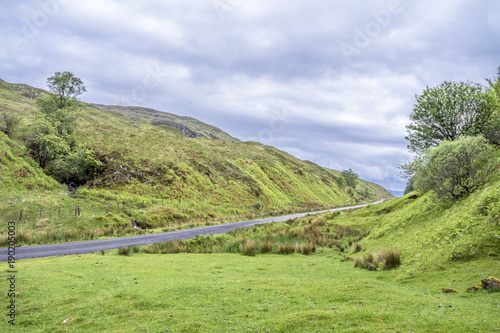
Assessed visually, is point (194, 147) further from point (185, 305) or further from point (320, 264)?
point (185, 305)

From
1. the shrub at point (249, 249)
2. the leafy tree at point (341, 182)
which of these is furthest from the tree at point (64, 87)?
the leafy tree at point (341, 182)

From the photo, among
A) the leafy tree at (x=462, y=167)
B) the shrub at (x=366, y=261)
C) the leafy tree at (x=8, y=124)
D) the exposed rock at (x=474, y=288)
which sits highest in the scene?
the leafy tree at (x=8, y=124)

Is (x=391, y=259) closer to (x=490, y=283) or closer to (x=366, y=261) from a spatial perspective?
(x=366, y=261)

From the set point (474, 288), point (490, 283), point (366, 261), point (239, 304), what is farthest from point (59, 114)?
point (490, 283)

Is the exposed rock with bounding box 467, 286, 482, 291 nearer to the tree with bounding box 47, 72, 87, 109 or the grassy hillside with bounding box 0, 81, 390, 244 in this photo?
the grassy hillside with bounding box 0, 81, 390, 244

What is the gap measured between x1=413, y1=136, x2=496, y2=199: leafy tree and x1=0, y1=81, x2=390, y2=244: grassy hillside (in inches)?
1168

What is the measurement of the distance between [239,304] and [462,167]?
53.0ft

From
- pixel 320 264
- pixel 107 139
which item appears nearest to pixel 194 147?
pixel 107 139

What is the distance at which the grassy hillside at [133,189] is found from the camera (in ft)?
96.2

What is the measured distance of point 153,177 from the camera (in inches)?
2148

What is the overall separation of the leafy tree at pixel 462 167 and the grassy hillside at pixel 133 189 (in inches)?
1168

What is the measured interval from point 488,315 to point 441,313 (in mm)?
843

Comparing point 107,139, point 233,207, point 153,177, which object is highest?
point 107,139

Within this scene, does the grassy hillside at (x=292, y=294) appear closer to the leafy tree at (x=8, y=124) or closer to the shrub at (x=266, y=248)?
the shrub at (x=266, y=248)
